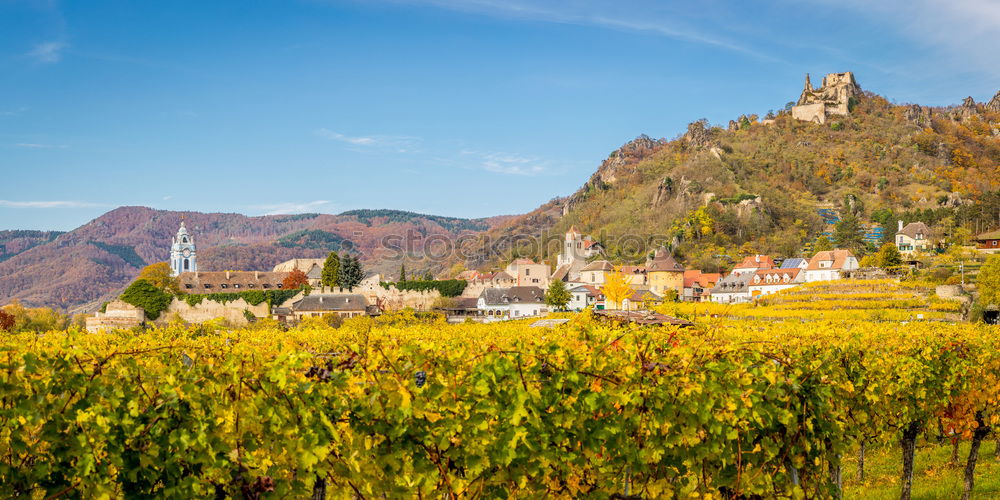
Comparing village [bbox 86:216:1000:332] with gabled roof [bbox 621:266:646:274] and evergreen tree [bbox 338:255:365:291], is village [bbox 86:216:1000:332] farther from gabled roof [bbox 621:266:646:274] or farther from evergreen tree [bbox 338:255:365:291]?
evergreen tree [bbox 338:255:365:291]

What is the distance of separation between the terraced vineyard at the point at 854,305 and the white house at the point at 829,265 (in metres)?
23.1

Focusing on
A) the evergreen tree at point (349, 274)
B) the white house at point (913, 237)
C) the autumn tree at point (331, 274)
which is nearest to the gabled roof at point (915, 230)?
the white house at point (913, 237)

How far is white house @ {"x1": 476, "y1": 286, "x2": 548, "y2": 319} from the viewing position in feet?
273

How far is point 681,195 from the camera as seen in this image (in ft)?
433

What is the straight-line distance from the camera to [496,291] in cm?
8669

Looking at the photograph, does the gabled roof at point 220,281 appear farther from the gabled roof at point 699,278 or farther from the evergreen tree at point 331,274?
the gabled roof at point 699,278

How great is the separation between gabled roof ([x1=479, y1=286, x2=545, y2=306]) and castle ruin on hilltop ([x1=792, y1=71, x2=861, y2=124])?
12073 cm

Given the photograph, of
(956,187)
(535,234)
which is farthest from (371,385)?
(535,234)

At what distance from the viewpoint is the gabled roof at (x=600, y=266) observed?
99.9m

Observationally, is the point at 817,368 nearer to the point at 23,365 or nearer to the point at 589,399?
the point at 589,399

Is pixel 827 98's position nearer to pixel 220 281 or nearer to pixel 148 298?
pixel 220 281

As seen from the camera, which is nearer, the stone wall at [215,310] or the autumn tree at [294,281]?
the stone wall at [215,310]

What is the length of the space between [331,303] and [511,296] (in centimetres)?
2025

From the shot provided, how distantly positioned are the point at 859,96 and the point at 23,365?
208299 mm
